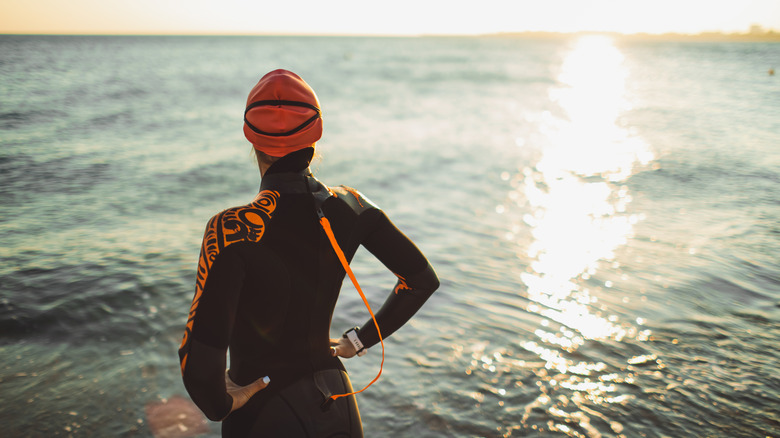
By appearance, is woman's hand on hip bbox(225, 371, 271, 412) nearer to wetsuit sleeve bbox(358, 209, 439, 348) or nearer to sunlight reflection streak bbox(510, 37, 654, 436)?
wetsuit sleeve bbox(358, 209, 439, 348)

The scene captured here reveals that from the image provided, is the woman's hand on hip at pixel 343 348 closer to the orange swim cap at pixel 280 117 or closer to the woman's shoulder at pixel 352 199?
the woman's shoulder at pixel 352 199

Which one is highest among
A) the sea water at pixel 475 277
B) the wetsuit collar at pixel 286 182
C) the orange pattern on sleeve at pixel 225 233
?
the wetsuit collar at pixel 286 182

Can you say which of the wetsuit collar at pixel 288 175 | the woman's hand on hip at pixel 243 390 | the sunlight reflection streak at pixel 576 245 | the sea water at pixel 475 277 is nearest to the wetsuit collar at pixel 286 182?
the wetsuit collar at pixel 288 175

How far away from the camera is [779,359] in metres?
5.40

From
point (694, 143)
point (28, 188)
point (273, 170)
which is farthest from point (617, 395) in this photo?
point (694, 143)

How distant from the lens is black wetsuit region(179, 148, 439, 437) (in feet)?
5.26

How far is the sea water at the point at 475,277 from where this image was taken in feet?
15.6

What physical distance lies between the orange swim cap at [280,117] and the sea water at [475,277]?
3450mm

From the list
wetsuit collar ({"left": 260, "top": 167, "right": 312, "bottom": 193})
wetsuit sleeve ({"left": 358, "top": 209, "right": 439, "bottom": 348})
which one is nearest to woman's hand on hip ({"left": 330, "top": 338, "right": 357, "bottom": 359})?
wetsuit sleeve ({"left": 358, "top": 209, "right": 439, "bottom": 348})

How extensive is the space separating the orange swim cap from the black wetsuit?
72 mm

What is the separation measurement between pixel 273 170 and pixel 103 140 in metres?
20.2

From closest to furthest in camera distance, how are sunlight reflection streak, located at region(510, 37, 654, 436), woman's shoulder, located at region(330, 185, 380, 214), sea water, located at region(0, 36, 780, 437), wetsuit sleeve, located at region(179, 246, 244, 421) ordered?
wetsuit sleeve, located at region(179, 246, 244, 421)
woman's shoulder, located at region(330, 185, 380, 214)
sea water, located at region(0, 36, 780, 437)
sunlight reflection streak, located at region(510, 37, 654, 436)

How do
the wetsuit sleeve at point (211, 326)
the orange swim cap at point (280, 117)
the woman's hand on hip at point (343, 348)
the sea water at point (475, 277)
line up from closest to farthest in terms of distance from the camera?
the wetsuit sleeve at point (211, 326) < the orange swim cap at point (280, 117) < the woman's hand on hip at point (343, 348) < the sea water at point (475, 277)

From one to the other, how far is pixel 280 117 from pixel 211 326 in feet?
2.37
